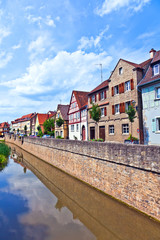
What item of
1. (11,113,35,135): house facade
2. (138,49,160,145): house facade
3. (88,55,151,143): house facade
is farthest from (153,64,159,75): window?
(11,113,35,135): house facade

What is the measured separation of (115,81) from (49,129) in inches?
1149

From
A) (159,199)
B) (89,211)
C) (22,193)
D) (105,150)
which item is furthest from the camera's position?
(22,193)

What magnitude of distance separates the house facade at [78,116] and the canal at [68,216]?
16833 mm

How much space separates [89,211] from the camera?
1033 centimetres

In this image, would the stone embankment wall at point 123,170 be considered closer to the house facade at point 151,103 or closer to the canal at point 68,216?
the canal at point 68,216

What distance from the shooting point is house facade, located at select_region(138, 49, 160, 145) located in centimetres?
1753

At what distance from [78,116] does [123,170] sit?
2448cm

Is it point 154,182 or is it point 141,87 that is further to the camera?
point 141,87

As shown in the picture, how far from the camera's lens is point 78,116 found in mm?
34000

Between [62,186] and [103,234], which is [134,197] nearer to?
[103,234]

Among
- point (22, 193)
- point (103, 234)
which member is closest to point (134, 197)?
point (103, 234)

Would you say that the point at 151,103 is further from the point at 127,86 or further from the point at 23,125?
the point at 23,125

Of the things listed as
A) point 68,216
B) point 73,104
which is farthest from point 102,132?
point 68,216

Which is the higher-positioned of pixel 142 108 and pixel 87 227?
pixel 142 108
